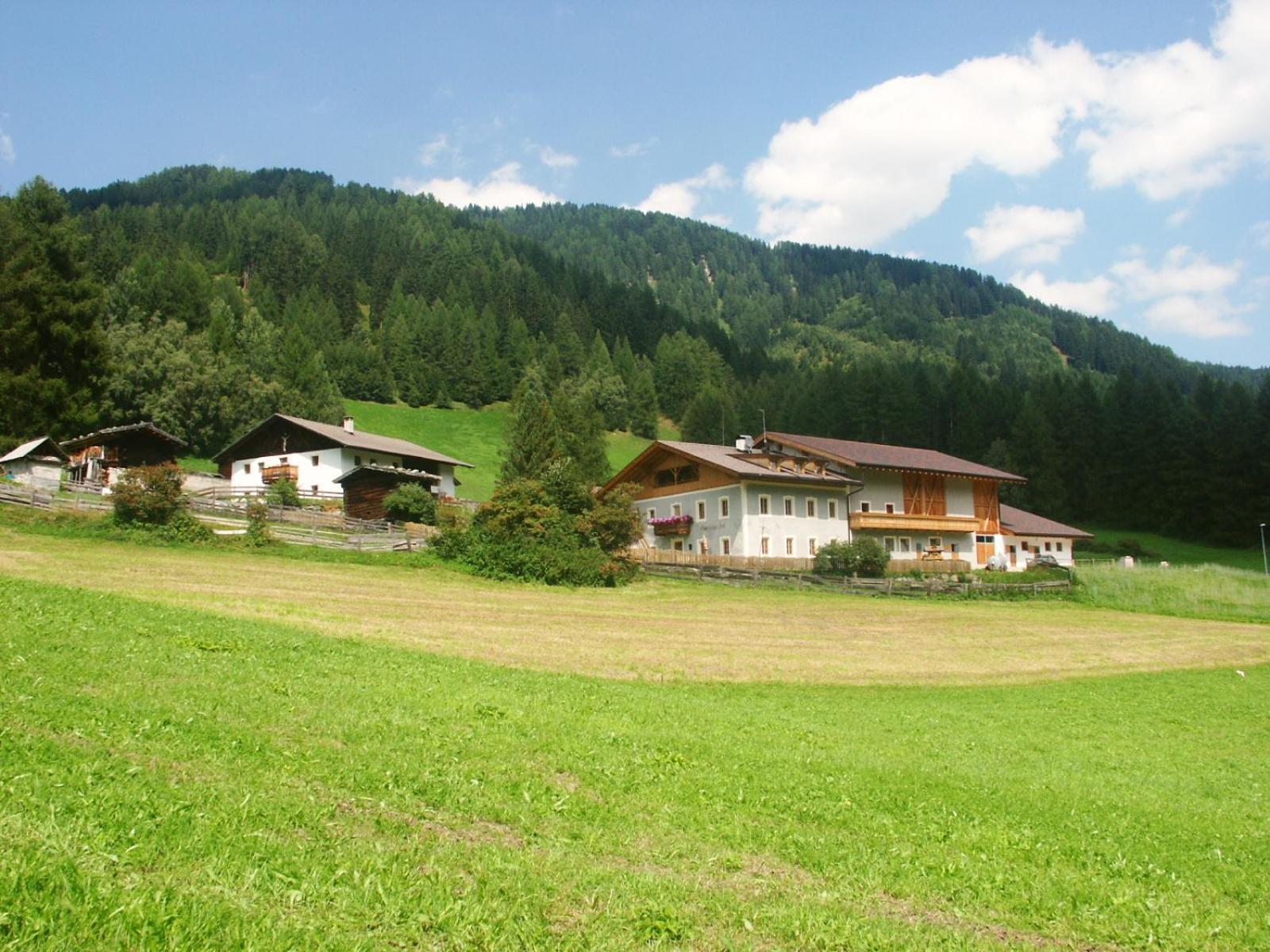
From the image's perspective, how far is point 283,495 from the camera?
5516 centimetres

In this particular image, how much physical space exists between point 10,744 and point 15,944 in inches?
150

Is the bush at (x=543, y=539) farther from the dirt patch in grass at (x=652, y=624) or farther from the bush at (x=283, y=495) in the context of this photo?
the bush at (x=283, y=495)

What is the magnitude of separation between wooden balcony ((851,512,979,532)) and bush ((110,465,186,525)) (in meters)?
43.4

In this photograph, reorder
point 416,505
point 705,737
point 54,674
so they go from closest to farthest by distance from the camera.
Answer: point 54,674 < point 705,737 < point 416,505

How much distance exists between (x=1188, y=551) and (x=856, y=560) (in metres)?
57.6

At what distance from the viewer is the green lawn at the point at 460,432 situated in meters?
100

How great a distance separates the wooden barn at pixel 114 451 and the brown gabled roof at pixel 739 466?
1262 inches

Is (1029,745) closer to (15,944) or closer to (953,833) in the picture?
(953,833)

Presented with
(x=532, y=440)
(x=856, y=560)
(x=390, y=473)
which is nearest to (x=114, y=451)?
(x=390, y=473)

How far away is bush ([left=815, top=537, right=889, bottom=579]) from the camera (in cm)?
5388

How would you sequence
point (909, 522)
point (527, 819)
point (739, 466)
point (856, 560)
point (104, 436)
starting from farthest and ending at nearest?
point (909, 522) < point (104, 436) < point (739, 466) < point (856, 560) < point (527, 819)

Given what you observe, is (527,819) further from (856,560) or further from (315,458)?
(315,458)

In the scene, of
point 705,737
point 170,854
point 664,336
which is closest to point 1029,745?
point 705,737

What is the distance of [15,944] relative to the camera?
449 centimetres
